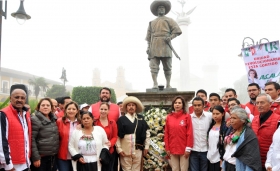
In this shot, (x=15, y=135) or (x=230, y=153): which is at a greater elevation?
(x=15, y=135)

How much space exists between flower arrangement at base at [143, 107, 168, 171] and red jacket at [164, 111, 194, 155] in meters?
0.47

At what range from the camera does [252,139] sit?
11.0 ft

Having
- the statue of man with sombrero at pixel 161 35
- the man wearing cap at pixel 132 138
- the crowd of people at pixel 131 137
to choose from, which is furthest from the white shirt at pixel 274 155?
the statue of man with sombrero at pixel 161 35

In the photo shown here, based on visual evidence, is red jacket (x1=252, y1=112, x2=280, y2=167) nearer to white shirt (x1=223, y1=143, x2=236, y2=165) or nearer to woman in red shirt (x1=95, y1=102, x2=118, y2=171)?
white shirt (x1=223, y1=143, x2=236, y2=165)

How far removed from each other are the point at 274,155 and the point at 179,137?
1647mm

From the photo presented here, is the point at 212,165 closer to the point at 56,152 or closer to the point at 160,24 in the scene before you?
the point at 56,152

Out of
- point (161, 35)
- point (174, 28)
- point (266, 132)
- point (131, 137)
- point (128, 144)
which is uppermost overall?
point (174, 28)

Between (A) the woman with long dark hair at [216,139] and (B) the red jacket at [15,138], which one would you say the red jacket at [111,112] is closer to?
(B) the red jacket at [15,138]

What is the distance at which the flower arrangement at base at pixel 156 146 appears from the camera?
16.6ft

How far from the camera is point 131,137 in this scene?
15.0 ft

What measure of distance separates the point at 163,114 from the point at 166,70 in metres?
1.51

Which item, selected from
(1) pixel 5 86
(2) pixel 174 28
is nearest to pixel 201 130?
(2) pixel 174 28

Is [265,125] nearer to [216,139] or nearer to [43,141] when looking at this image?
[216,139]

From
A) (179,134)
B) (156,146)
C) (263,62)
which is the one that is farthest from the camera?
(263,62)
